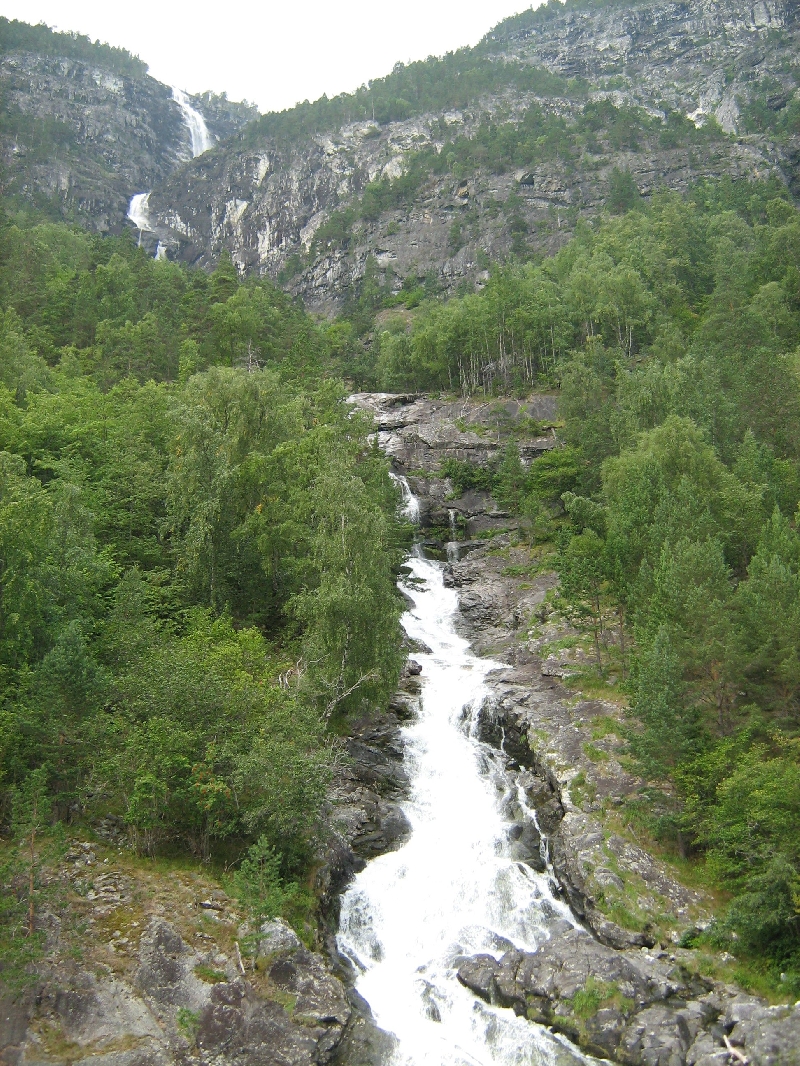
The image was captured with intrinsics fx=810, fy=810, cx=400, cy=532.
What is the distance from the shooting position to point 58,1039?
16.9 metres

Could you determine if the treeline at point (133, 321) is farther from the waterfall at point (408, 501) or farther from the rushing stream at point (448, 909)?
the rushing stream at point (448, 909)

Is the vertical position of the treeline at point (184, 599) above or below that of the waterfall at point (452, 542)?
above

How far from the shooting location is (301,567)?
3397 centimetres

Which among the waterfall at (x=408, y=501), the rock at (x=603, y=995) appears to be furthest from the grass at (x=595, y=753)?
the waterfall at (x=408, y=501)

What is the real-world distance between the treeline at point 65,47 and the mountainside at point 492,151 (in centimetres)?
4020

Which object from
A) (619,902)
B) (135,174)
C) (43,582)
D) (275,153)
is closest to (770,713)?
(619,902)

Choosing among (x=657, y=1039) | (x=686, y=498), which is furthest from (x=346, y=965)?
(x=686, y=498)

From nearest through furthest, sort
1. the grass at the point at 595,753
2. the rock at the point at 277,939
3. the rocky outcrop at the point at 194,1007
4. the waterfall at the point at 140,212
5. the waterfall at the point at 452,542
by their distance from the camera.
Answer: the rocky outcrop at the point at 194,1007 → the rock at the point at 277,939 → the grass at the point at 595,753 → the waterfall at the point at 452,542 → the waterfall at the point at 140,212

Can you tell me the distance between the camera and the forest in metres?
22.5

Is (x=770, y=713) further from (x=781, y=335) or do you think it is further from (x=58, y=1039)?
(x=781, y=335)

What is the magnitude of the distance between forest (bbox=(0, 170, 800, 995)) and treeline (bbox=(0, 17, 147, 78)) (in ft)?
378

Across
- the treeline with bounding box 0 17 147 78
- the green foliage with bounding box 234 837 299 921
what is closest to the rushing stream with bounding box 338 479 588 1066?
the green foliage with bounding box 234 837 299 921

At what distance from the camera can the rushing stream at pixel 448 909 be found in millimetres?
19609

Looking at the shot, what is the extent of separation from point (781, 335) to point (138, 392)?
47493 millimetres
